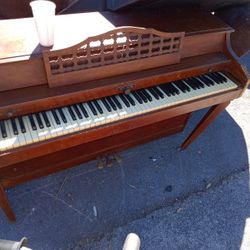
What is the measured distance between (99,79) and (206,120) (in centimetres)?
123

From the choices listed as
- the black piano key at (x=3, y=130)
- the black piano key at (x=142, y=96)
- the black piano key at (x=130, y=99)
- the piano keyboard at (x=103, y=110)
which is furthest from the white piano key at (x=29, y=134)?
the black piano key at (x=142, y=96)

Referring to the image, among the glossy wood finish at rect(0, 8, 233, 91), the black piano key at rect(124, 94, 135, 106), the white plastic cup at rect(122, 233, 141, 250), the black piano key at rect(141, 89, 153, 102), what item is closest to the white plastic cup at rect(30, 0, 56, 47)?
the glossy wood finish at rect(0, 8, 233, 91)

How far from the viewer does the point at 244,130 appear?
313 cm

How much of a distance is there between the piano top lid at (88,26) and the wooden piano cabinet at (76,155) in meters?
0.89

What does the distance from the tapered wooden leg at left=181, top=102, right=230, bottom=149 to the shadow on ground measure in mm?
133

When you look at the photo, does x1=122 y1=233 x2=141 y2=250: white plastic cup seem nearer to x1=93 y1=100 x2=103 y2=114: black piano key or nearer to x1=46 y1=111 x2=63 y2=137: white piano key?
x1=46 y1=111 x2=63 y2=137: white piano key

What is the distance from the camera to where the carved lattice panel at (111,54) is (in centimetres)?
156

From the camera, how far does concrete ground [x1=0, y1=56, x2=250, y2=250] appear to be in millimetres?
2137

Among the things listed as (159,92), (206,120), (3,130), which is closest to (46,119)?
(3,130)

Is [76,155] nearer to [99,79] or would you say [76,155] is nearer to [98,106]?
[98,106]

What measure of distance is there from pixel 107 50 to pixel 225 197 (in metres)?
1.72

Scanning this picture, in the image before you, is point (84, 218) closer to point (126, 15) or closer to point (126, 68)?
point (126, 68)

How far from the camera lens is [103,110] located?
180 cm

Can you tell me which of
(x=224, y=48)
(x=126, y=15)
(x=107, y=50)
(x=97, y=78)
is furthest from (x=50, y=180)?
(x=224, y=48)
